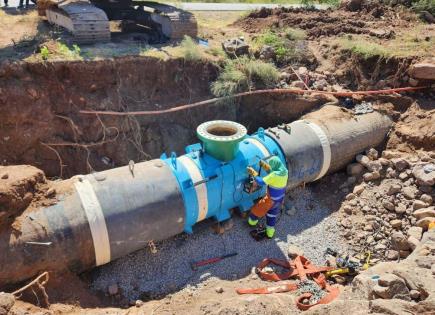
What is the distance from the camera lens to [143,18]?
1095cm

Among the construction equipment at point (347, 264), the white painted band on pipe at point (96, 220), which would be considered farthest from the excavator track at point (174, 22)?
the construction equipment at point (347, 264)

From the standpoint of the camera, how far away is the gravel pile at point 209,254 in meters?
6.64

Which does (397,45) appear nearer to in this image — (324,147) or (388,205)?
(324,147)

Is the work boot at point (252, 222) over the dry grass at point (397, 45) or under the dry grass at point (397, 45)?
under

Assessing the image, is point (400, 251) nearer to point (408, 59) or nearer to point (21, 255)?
point (408, 59)

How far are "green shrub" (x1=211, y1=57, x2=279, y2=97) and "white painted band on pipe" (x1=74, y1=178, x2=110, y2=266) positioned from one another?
4.26m

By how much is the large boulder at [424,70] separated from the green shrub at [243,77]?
3.11 meters

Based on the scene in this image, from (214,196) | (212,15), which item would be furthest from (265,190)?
(212,15)

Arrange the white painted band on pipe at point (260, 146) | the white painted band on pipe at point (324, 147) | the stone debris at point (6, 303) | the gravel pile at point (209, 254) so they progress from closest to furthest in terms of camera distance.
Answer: the stone debris at point (6, 303), the gravel pile at point (209, 254), the white painted band on pipe at point (260, 146), the white painted band on pipe at point (324, 147)

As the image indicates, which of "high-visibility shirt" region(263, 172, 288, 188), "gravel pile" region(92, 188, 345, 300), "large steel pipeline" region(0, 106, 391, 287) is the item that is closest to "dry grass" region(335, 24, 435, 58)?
"large steel pipeline" region(0, 106, 391, 287)

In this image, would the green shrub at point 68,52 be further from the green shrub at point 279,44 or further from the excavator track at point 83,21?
the green shrub at point 279,44

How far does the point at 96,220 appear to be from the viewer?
6.11 m

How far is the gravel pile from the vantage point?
6641 millimetres

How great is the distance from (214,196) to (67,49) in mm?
4600
